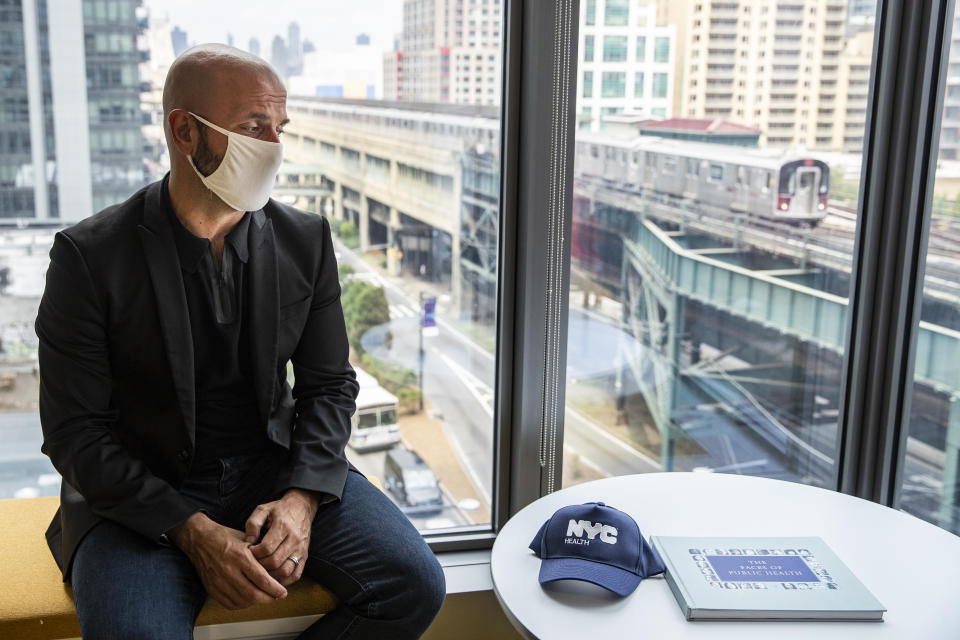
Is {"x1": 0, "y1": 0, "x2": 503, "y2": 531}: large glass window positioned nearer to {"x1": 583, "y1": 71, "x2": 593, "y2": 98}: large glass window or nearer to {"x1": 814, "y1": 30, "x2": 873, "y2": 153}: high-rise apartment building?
{"x1": 583, "y1": 71, "x2": 593, "y2": 98}: large glass window

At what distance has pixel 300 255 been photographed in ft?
5.71

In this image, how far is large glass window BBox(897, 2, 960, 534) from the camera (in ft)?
6.74

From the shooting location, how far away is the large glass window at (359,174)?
187 centimetres

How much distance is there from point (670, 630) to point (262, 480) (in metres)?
0.80

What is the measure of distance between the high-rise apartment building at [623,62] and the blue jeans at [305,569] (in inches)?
39.5

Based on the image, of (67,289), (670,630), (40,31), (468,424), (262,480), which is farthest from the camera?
(468,424)

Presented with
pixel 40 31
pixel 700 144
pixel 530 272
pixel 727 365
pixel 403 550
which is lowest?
pixel 403 550

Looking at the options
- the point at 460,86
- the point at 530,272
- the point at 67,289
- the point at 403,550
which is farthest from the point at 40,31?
the point at 403,550

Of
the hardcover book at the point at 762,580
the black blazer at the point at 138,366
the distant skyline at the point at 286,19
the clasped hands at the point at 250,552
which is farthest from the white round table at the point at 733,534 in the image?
the distant skyline at the point at 286,19

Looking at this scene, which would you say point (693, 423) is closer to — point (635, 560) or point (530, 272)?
point (530, 272)

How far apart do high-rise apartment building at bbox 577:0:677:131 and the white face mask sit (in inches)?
30.0

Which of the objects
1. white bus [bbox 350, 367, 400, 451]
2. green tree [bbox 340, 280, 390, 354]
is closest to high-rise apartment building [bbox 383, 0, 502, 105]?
green tree [bbox 340, 280, 390, 354]

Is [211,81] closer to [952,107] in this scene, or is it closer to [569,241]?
[569,241]

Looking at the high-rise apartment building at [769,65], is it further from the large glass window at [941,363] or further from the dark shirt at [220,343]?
the dark shirt at [220,343]
